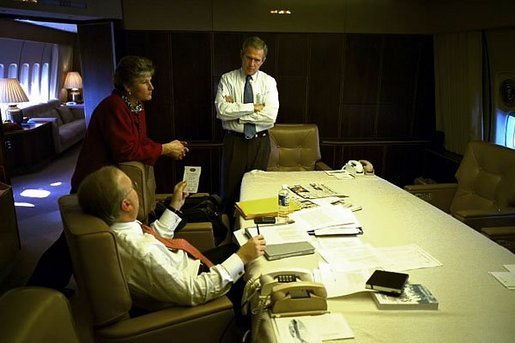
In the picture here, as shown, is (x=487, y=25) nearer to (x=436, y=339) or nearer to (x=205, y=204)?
(x=205, y=204)

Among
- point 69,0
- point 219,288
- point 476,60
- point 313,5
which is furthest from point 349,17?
point 219,288

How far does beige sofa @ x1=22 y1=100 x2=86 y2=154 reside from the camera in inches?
291

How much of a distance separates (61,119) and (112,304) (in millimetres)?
8464

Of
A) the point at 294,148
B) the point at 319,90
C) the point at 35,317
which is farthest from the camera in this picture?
the point at 319,90

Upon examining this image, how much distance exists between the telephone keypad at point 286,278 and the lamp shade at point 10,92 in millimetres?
6619

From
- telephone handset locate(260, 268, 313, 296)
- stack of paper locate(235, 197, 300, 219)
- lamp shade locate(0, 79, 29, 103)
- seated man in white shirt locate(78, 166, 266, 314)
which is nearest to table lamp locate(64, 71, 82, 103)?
lamp shade locate(0, 79, 29, 103)

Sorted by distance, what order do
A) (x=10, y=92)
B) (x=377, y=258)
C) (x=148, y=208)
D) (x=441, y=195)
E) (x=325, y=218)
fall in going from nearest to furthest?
(x=377, y=258) → (x=325, y=218) → (x=148, y=208) → (x=441, y=195) → (x=10, y=92)

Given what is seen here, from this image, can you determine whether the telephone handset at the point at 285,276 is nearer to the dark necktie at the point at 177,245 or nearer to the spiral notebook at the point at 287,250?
the spiral notebook at the point at 287,250

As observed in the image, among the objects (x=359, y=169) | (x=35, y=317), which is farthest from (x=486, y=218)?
(x=35, y=317)

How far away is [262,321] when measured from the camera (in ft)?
4.61

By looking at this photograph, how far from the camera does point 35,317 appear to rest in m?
0.91

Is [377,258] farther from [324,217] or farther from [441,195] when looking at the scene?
[441,195]

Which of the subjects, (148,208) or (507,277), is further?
(148,208)

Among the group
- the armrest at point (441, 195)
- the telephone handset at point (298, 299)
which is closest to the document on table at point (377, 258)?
the telephone handset at point (298, 299)
